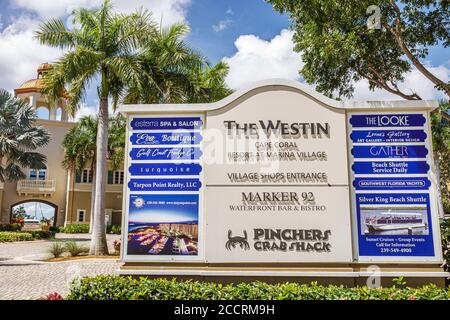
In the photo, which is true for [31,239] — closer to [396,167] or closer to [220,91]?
[220,91]

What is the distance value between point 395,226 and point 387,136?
1.41m

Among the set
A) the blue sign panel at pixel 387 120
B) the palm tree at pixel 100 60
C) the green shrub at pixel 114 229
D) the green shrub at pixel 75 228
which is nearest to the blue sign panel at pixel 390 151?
the blue sign panel at pixel 387 120

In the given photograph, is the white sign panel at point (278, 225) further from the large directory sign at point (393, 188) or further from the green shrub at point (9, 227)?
the green shrub at point (9, 227)

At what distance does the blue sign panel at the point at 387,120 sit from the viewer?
6.30 metres

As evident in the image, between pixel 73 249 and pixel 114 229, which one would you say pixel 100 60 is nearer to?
pixel 73 249

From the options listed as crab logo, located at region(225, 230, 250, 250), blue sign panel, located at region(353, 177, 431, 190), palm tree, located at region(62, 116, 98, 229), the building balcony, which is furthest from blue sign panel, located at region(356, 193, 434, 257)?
the building balcony

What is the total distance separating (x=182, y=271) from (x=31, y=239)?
2385 cm

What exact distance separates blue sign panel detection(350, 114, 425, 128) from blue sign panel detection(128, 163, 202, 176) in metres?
2.66

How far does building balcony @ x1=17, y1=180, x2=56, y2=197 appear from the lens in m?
37.8

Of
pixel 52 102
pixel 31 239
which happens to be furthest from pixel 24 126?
pixel 52 102

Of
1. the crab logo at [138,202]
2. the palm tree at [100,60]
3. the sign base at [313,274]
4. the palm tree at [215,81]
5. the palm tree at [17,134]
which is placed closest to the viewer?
the sign base at [313,274]

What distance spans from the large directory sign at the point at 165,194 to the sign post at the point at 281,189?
16 millimetres

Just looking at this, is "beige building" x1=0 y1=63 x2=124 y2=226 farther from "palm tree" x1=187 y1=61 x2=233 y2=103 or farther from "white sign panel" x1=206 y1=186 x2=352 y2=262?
"white sign panel" x1=206 y1=186 x2=352 y2=262

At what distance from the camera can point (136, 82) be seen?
591 inches
